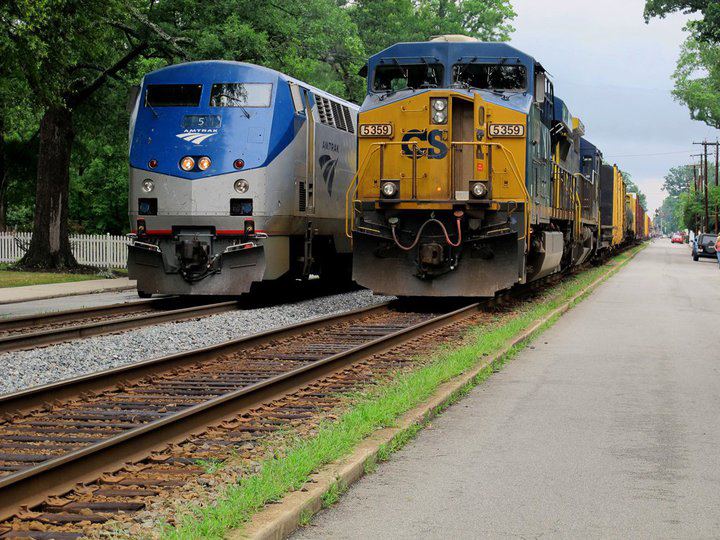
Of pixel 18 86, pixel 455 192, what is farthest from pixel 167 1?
pixel 455 192

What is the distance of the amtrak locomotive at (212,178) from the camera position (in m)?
16.6

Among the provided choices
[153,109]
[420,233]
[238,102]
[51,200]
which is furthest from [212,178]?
[51,200]

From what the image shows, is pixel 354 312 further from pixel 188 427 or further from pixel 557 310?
pixel 188 427

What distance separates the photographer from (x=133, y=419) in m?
7.47

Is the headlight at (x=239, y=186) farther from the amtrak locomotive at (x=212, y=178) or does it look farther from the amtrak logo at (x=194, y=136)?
the amtrak logo at (x=194, y=136)

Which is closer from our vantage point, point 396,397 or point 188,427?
point 188,427

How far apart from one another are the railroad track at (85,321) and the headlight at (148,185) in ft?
6.50

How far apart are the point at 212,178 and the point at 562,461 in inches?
442

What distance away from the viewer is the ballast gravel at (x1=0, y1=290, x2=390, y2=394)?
1000 centimetres

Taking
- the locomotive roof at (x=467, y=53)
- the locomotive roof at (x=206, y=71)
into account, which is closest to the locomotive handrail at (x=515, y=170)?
the locomotive roof at (x=467, y=53)

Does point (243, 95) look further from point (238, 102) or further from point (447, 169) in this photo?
point (447, 169)

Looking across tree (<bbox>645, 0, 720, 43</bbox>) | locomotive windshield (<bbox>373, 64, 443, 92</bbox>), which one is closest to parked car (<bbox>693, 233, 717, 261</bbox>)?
tree (<bbox>645, 0, 720, 43</bbox>)

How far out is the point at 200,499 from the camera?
5.25 m

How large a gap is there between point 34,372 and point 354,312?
6655 millimetres
